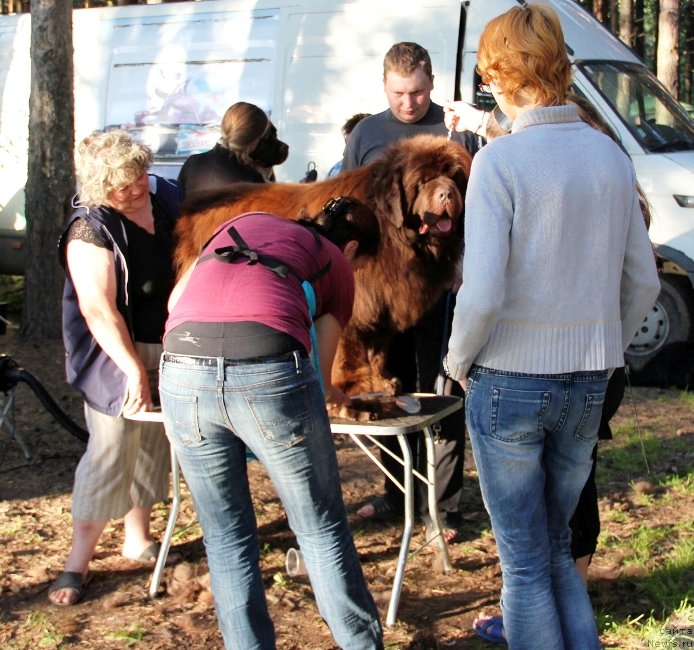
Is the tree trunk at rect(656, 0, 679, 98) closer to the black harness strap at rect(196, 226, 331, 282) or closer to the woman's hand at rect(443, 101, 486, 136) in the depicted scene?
the woman's hand at rect(443, 101, 486, 136)

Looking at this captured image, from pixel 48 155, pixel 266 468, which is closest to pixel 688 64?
pixel 48 155

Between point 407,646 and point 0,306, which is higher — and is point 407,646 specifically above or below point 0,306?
below

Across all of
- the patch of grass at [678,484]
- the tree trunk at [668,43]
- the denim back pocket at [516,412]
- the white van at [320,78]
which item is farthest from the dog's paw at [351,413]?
the tree trunk at [668,43]

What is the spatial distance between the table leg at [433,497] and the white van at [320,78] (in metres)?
4.00

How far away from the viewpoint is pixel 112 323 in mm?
3760

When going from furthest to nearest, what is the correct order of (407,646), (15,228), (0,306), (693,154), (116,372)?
(15,228) → (693,154) → (0,306) → (116,372) → (407,646)


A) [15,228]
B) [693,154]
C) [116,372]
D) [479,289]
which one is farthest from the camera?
[15,228]

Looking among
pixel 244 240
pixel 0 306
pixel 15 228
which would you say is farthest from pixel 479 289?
pixel 15 228

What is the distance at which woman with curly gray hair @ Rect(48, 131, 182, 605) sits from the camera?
3764mm

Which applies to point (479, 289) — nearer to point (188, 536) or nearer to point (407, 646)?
point (407, 646)

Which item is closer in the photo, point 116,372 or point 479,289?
point 479,289

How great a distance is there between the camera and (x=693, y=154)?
7.53m

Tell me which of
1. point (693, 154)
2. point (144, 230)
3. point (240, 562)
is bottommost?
point (240, 562)

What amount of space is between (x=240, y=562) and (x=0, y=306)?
3.52m
